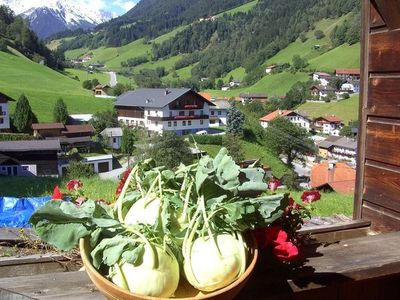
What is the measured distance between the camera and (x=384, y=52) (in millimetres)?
1812

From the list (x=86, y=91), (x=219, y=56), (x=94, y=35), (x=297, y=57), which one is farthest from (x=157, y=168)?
(x=94, y=35)

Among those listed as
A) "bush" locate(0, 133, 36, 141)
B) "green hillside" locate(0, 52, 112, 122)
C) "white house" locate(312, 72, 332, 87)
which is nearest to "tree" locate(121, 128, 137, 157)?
"bush" locate(0, 133, 36, 141)

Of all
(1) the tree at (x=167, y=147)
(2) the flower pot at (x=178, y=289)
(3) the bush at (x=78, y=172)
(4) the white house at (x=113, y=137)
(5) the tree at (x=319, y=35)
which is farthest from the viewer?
(5) the tree at (x=319, y=35)

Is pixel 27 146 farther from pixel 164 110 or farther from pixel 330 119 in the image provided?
pixel 330 119

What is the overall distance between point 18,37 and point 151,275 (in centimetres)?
7356

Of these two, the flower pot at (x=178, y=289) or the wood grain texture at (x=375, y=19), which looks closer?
the flower pot at (x=178, y=289)

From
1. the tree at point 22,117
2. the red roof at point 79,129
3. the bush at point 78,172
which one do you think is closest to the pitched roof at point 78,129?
the red roof at point 79,129

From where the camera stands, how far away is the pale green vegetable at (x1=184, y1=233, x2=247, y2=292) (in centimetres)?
83

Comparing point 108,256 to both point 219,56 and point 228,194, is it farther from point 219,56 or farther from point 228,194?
point 219,56

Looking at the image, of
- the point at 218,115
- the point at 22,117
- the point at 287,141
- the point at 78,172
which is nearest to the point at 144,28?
the point at 218,115

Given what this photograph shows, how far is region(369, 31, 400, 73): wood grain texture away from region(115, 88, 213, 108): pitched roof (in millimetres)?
43371

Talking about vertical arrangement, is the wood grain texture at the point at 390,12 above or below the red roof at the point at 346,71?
below

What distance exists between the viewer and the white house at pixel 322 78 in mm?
68562

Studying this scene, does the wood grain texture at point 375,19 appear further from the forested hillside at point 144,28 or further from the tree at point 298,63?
the forested hillside at point 144,28
